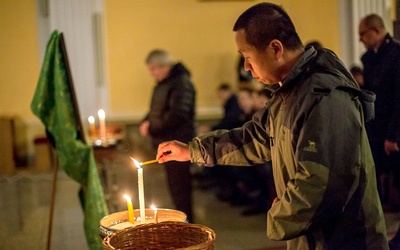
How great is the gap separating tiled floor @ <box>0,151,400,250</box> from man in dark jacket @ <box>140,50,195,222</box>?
0.49 meters

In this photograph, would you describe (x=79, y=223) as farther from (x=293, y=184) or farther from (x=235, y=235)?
(x=293, y=184)

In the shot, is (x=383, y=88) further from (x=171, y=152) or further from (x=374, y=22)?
(x=171, y=152)

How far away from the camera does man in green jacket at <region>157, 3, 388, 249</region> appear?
2021 millimetres

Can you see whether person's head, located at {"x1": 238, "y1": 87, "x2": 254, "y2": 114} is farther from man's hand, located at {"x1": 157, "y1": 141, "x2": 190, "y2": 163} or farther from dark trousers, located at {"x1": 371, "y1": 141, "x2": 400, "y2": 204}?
man's hand, located at {"x1": 157, "y1": 141, "x2": 190, "y2": 163}

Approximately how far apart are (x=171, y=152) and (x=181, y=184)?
10.3 feet

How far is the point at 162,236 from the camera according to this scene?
91.5 inches

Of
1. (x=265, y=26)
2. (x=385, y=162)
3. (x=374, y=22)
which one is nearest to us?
(x=265, y=26)

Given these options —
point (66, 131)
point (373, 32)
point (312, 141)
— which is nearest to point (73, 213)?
point (66, 131)

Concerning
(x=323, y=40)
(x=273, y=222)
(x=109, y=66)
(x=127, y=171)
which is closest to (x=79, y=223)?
(x=127, y=171)

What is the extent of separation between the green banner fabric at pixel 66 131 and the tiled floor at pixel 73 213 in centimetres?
169

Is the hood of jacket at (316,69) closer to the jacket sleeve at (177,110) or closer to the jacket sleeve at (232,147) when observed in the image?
the jacket sleeve at (232,147)

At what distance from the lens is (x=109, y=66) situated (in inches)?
379

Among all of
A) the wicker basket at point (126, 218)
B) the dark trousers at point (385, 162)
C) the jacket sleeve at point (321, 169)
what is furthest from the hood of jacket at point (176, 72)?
the jacket sleeve at point (321, 169)

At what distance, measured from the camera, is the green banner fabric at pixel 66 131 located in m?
3.81
